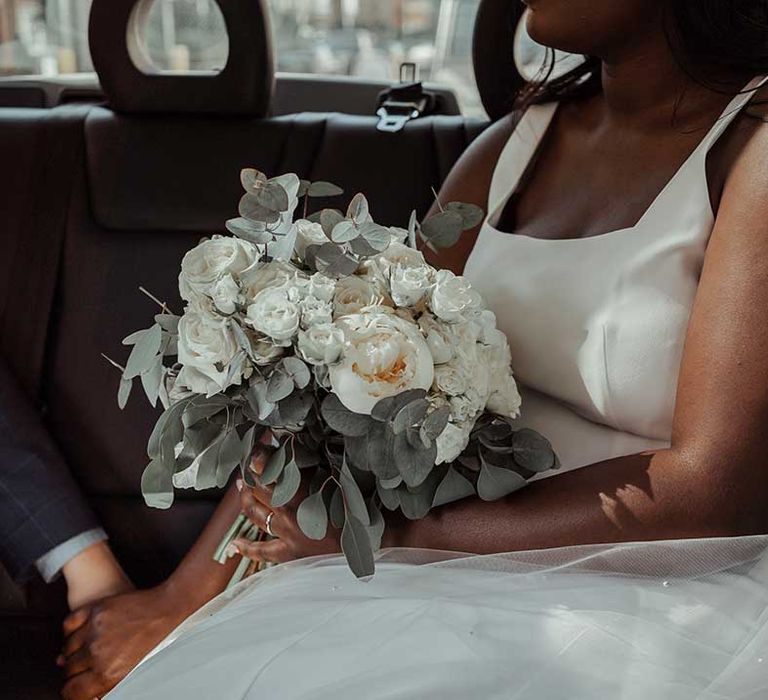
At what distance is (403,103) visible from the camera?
1960 millimetres

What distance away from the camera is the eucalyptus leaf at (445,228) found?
127 cm

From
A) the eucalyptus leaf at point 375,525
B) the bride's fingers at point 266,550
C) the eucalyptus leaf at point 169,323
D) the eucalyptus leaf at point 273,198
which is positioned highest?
the eucalyptus leaf at point 273,198

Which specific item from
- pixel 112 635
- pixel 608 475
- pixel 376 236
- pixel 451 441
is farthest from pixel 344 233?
pixel 112 635

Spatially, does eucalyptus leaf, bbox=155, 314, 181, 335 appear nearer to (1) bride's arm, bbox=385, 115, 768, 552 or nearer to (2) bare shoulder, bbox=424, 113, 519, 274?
(1) bride's arm, bbox=385, 115, 768, 552

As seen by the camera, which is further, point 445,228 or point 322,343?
point 445,228

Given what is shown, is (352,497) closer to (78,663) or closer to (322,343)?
(322,343)

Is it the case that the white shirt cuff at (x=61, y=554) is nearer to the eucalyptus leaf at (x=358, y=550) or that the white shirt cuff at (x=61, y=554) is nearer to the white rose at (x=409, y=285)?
the eucalyptus leaf at (x=358, y=550)

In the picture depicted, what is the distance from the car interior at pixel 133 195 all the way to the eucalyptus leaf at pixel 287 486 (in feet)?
2.21

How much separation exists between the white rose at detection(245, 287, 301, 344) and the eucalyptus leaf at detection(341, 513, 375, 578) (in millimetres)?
216

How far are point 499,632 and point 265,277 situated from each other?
1.33 feet

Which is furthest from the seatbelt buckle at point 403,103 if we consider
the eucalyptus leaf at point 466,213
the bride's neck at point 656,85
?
the eucalyptus leaf at point 466,213

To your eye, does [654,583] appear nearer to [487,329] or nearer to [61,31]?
[487,329]

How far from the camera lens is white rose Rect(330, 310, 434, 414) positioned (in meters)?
1.09

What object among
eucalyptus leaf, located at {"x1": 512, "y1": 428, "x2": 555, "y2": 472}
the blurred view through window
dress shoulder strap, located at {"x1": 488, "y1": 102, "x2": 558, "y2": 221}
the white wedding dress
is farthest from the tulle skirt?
the blurred view through window
